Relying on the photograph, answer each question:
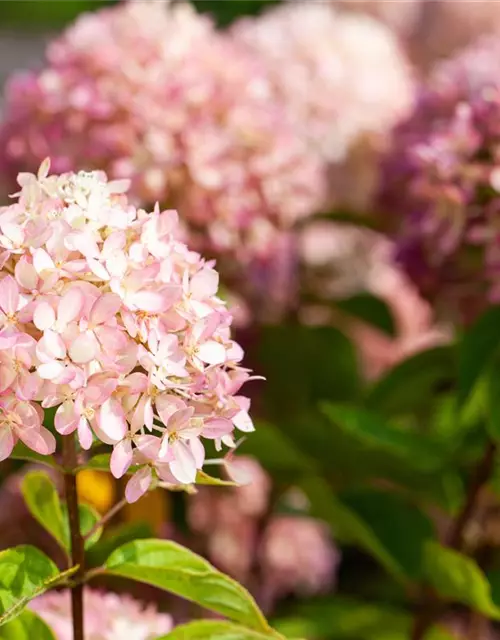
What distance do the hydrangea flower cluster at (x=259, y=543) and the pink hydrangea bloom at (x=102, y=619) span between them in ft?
1.64

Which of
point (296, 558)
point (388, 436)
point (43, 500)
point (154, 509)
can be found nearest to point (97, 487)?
point (154, 509)

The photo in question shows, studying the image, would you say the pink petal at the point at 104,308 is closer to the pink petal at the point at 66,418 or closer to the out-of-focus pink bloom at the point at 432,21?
the pink petal at the point at 66,418

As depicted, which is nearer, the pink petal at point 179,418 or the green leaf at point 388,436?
the pink petal at point 179,418

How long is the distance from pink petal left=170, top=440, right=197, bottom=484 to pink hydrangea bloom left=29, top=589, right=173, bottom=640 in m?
0.16

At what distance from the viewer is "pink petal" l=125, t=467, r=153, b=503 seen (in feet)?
1.51

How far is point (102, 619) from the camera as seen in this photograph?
608mm

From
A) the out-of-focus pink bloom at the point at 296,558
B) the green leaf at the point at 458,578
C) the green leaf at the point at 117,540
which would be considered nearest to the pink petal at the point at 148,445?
the green leaf at the point at 117,540

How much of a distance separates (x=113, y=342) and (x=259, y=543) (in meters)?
0.76

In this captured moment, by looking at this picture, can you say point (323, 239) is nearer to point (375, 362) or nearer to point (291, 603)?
point (375, 362)

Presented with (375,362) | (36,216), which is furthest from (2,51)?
(36,216)

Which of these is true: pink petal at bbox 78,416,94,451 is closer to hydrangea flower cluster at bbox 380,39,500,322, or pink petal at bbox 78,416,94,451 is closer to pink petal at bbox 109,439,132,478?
pink petal at bbox 109,439,132,478

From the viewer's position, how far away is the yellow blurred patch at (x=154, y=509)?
3.32 feet

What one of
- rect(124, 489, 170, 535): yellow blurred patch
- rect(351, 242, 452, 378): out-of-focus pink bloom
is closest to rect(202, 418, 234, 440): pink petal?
rect(124, 489, 170, 535): yellow blurred patch

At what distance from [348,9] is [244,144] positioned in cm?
72
